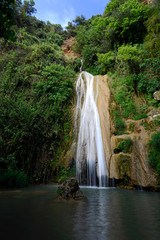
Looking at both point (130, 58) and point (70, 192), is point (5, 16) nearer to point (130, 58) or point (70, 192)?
point (70, 192)

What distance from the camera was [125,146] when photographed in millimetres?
7988

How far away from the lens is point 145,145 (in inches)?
298

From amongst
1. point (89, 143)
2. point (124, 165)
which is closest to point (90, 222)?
point (124, 165)

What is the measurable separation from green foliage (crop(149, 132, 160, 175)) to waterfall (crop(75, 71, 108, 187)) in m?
2.19

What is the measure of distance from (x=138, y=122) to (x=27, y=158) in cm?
627

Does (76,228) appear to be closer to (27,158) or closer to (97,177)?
(97,177)

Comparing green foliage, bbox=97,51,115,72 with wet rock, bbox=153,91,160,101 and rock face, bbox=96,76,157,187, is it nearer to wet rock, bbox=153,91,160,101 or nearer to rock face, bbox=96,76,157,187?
wet rock, bbox=153,91,160,101

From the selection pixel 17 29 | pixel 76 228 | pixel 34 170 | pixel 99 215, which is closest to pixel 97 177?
pixel 34 170

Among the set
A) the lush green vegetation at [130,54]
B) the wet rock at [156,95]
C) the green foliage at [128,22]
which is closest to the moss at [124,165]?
the lush green vegetation at [130,54]

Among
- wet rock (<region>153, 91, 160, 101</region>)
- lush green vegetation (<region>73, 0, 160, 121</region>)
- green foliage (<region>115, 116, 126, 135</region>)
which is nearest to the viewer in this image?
green foliage (<region>115, 116, 126, 135</region>)

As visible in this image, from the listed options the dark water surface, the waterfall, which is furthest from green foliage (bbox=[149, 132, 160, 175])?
the dark water surface

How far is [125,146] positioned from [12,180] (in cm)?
517

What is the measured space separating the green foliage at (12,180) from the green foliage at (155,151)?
5.48 meters

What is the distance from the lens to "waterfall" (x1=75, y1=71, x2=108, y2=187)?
8297 mm
